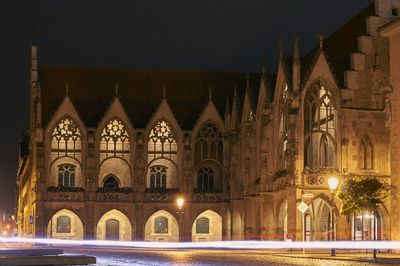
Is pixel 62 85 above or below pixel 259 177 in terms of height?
above

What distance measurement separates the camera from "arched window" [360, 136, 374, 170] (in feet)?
181

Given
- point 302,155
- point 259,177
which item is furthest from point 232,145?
point 302,155

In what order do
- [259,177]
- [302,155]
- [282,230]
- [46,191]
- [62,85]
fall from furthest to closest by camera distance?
[62,85], [46,191], [259,177], [282,230], [302,155]

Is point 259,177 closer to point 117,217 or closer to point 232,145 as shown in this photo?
point 232,145

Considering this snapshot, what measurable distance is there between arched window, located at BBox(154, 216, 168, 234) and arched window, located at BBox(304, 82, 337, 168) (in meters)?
22.2

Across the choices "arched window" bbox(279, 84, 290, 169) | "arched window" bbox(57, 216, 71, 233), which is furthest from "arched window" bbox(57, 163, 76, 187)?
"arched window" bbox(279, 84, 290, 169)

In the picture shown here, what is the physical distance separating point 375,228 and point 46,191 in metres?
28.0

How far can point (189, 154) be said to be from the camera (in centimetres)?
7344

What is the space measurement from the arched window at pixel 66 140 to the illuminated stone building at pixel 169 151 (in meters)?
0.08

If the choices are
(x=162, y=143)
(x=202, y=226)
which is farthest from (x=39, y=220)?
(x=202, y=226)

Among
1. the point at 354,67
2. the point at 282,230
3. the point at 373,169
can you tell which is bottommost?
the point at 282,230

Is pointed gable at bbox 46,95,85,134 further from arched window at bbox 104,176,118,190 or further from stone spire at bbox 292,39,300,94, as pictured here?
stone spire at bbox 292,39,300,94

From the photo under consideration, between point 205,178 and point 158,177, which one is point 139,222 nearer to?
point 158,177

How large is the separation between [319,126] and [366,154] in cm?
331
